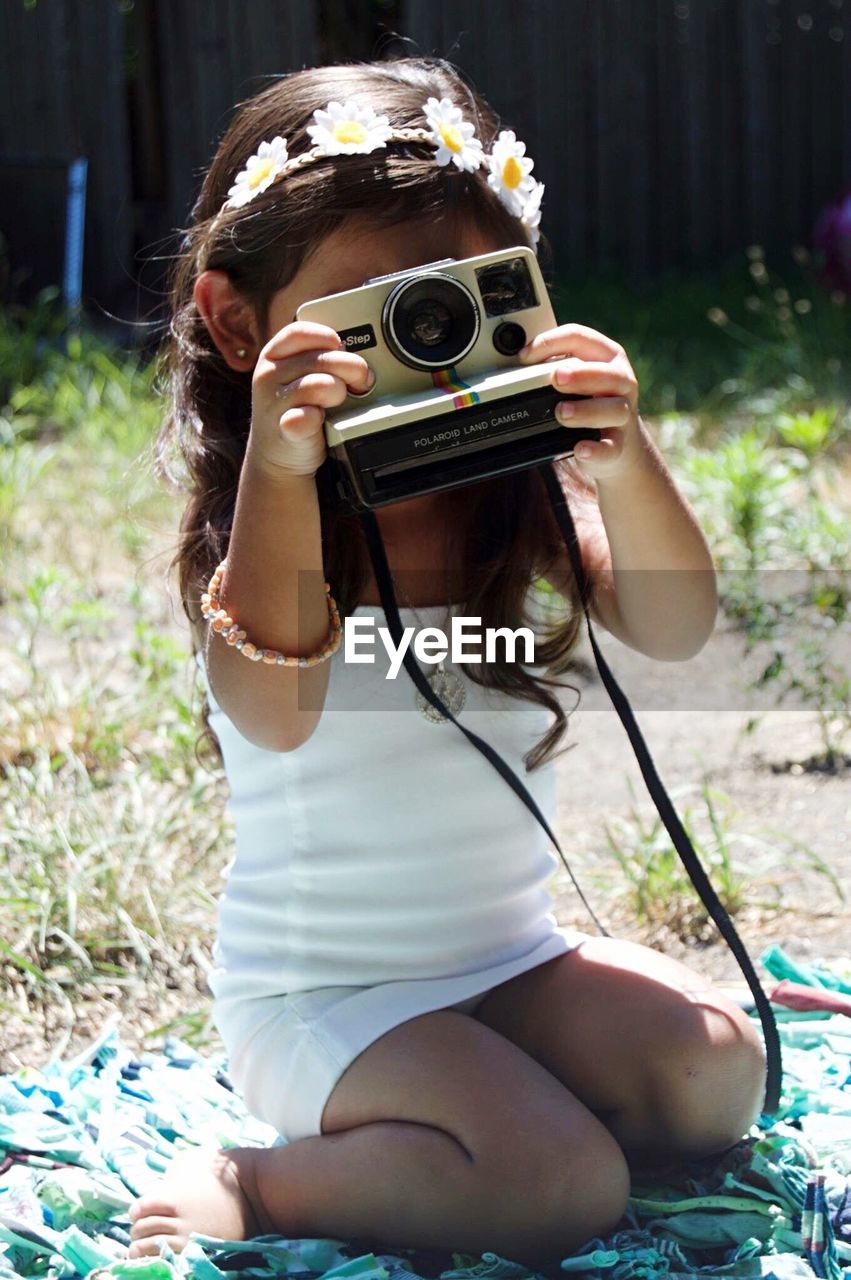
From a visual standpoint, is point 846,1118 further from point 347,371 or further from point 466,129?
point 466,129

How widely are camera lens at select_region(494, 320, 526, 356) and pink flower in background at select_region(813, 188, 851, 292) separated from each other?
16.3 ft

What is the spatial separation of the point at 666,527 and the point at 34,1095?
0.91 metres

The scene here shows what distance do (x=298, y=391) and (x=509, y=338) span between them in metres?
0.22

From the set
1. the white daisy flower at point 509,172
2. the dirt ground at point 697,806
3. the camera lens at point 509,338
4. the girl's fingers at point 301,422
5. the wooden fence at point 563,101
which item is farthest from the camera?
the wooden fence at point 563,101

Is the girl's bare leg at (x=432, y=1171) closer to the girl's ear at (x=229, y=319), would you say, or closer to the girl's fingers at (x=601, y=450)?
the girl's fingers at (x=601, y=450)

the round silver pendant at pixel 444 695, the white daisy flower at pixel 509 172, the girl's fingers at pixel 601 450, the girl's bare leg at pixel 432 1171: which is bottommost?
the girl's bare leg at pixel 432 1171

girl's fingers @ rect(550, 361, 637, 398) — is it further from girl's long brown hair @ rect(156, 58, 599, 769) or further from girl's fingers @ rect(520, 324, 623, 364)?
girl's long brown hair @ rect(156, 58, 599, 769)

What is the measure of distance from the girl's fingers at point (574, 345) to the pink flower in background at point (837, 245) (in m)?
5.00

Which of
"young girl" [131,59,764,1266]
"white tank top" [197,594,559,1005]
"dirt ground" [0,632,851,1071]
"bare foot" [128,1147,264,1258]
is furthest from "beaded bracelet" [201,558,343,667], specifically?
"dirt ground" [0,632,851,1071]

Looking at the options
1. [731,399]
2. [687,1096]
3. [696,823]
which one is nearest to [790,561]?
[696,823]

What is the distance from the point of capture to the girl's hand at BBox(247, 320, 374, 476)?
54.5 inches

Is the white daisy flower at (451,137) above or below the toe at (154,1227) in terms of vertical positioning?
above

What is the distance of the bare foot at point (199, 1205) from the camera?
4.84 ft

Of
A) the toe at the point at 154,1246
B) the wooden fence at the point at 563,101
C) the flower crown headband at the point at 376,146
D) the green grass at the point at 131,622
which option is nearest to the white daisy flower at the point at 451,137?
the flower crown headband at the point at 376,146
